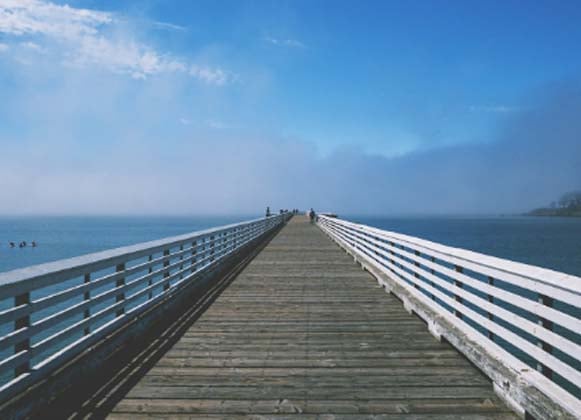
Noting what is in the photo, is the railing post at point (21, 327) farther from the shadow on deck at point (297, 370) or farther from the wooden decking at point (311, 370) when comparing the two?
the wooden decking at point (311, 370)

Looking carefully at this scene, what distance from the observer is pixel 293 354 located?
5.25m

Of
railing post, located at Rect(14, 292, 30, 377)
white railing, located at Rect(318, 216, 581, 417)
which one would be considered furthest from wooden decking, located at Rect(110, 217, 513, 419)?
railing post, located at Rect(14, 292, 30, 377)

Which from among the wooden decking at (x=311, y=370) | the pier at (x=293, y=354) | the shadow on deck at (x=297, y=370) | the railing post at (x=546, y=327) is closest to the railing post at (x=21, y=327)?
the pier at (x=293, y=354)

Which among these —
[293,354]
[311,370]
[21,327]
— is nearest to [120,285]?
[21,327]

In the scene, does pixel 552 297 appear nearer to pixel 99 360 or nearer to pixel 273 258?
pixel 99 360

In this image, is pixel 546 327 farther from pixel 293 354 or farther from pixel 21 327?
pixel 21 327

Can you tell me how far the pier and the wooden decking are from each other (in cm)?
2

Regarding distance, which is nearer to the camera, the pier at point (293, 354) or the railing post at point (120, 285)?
the pier at point (293, 354)

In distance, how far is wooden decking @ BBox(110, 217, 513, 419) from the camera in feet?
12.6

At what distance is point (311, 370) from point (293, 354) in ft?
1.83

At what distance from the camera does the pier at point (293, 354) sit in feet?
11.9

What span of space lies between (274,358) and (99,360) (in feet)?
6.47

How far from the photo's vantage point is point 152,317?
645 centimetres

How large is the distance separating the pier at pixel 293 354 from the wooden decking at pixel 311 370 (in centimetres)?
2
